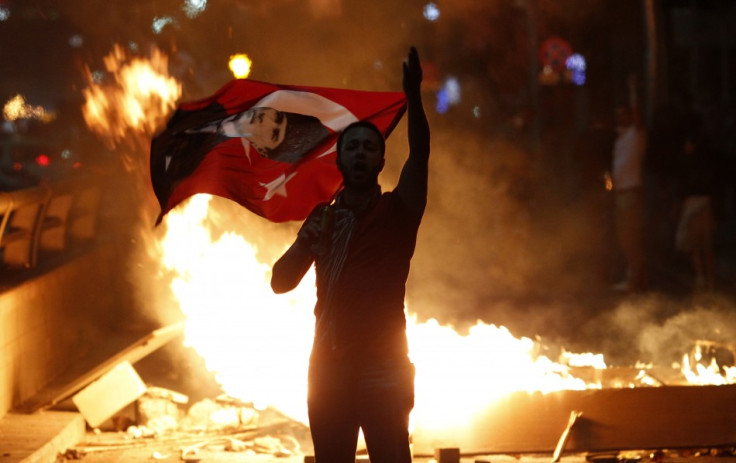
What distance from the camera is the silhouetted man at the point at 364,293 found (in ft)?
12.4

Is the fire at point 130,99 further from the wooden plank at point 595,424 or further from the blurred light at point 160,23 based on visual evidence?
the wooden plank at point 595,424

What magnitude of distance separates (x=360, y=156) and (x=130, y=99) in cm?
875

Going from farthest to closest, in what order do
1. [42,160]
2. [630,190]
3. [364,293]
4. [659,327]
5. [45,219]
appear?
[42,160] → [630,190] → [659,327] → [45,219] → [364,293]

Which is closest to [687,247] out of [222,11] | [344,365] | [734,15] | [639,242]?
[639,242]

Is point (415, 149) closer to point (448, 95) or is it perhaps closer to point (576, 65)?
point (448, 95)

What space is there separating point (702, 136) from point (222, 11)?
7.22 meters

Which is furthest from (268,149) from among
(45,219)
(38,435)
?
(45,219)

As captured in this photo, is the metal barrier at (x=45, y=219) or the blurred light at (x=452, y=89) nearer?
the metal barrier at (x=45, y=219)

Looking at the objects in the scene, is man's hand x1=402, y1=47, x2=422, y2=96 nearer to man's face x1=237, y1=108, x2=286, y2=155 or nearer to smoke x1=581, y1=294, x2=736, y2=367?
man's face x1=237, y1=108, x2=286, y2=155

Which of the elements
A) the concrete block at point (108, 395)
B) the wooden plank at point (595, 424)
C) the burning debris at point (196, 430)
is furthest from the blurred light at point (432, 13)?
the wooden plank at point (595, 424)

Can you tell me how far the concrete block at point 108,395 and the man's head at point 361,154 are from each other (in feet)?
14.4

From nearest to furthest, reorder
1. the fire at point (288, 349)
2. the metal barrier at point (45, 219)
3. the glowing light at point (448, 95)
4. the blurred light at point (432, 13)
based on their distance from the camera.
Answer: the fire at point (288, 349)
the metal barrier at point (45, 219)
the blurred light at point (432, 13)
the glowing light at point (448, 95)

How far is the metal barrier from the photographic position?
8570 millimetres

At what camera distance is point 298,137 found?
534cm
